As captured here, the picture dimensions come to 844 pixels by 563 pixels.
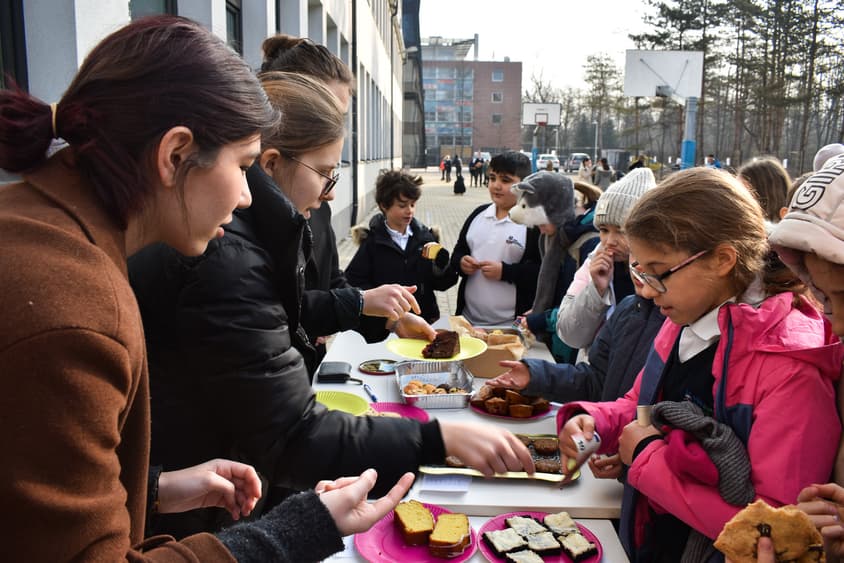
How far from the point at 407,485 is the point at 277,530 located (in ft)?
1.01

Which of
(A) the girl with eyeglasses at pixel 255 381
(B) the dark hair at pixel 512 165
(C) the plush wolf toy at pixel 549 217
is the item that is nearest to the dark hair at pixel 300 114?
(A) the girl with eyeglasses at pixel 255 381

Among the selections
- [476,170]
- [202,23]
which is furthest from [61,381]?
[476,170]

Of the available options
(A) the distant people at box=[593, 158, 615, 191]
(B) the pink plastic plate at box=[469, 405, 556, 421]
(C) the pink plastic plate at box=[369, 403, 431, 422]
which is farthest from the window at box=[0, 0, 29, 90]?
(A) the distant people at box=[593, 158, 615, 191]

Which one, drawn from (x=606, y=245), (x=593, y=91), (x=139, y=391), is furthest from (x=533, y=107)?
(x=139, y=391)

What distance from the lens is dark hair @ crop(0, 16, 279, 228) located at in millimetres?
1091

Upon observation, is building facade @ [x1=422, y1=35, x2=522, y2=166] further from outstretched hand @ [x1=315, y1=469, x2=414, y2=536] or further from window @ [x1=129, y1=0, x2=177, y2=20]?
outstretched hand @ [x1=315, y1=469, x2=414, y2=536]

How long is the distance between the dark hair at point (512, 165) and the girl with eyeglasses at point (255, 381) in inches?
137

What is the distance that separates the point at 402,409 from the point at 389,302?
1.53ft

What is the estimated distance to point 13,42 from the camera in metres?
3.17

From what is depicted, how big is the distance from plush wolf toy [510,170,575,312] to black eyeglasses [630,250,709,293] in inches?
85.2

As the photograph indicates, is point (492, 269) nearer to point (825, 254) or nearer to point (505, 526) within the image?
point (505, 526)

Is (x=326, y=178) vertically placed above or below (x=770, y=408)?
above

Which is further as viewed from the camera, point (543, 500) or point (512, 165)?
point (512, 165)

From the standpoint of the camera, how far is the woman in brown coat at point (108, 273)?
86 cm
